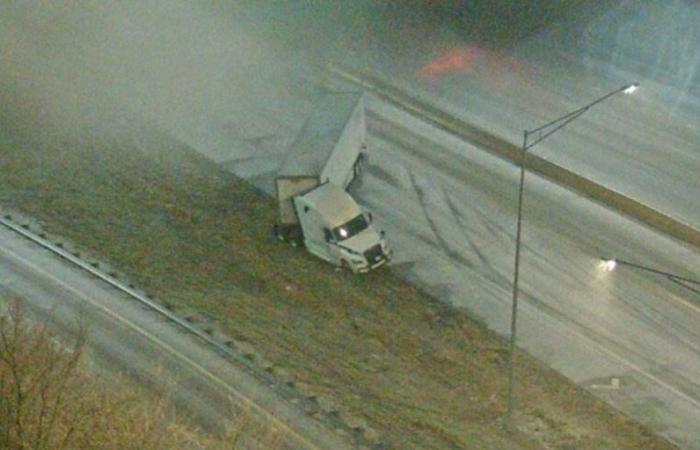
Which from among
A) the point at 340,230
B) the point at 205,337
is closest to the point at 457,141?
the point at 340,230

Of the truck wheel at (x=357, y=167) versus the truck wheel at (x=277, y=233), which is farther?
the truck wheel at (x=357, y=167)

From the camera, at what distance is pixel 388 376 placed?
31.3 metres

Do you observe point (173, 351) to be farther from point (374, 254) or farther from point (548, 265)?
point (548, 265)

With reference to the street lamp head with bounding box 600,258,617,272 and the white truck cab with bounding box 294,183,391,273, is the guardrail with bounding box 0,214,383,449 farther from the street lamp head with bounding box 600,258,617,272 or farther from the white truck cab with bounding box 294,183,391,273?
the street lamp head with bounding box 600,258,617,272

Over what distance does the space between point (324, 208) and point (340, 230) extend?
3.26 feet

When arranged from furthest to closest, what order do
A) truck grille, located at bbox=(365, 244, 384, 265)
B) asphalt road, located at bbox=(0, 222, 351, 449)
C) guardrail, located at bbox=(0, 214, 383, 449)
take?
truck grille, located at bbox=(365, 244, 384, 265), guardrail, located at bbox=(0, 214, 383, 449), asphalt road, located at bbox=(0, 222, 351, 449)

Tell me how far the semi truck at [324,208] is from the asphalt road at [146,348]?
711 centimetres

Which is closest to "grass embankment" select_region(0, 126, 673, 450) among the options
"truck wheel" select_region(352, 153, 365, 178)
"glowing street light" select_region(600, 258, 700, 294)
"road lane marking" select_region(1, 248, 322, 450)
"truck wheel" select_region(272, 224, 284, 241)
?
"truck wheel" select_region(272, 224, 284, 241)

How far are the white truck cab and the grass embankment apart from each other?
2.19 ft

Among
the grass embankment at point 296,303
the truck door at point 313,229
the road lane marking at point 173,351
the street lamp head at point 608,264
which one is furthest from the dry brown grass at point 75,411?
the street lamp head at point 608,264

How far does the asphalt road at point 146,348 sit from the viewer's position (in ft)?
91.9

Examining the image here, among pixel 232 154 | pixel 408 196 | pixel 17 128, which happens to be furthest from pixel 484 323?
pixel 17 128

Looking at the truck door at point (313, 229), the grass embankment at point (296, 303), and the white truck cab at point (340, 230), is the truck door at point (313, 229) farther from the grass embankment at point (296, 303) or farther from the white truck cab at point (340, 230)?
the grass embankment at point (296, 303)

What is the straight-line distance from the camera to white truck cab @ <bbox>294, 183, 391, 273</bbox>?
3581 cm
